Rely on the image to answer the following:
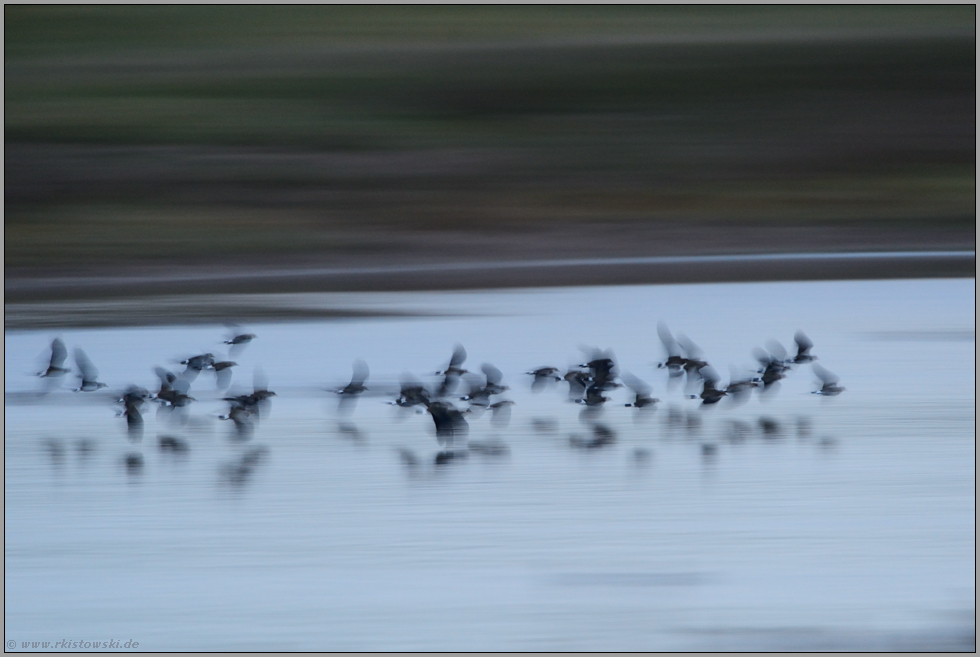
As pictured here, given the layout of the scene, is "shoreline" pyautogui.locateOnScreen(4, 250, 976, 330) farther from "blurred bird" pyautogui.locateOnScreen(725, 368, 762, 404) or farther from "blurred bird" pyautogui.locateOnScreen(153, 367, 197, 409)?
"blurred bird" pyautogui.locateOnScreen(725, 368, 762, 404)

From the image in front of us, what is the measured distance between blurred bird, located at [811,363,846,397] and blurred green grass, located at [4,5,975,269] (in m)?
0.94

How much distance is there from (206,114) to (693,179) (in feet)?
6.48

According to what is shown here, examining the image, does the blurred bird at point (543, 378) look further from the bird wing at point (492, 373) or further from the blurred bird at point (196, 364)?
the blurred bird at point (196, 364)

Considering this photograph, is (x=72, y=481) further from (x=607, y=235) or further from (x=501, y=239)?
(x=607, y=235)

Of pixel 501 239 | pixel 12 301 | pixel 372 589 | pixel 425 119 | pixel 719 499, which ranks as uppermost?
pixel 425 119

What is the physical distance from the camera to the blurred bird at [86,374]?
3.13 metres

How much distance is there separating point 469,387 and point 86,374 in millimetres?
1258

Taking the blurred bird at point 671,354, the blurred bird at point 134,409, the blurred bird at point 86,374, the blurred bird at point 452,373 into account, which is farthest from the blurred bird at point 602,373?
the blurred bird at point 86,374

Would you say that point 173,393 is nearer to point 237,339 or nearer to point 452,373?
point 237,339

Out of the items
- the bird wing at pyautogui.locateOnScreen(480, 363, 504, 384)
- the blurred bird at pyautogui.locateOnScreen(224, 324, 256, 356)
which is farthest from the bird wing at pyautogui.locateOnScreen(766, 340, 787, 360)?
the blurred bird at pyautogui.locateOnScreen(224, 324, 256, 356)

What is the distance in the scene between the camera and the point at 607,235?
12.9 feet

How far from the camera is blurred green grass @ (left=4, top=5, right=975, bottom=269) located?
358cm

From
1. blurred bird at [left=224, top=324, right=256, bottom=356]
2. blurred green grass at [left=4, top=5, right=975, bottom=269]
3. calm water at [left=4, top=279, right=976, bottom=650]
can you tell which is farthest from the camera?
blurred green grass at [left=4, top=5, right=975, bottom=269]

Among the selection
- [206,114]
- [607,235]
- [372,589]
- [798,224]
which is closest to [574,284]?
[607,235]
